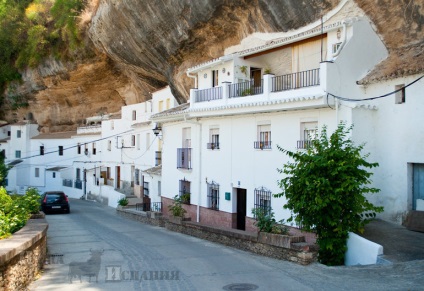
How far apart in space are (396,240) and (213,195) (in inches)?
359

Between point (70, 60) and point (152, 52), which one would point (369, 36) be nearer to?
point (152, 52)

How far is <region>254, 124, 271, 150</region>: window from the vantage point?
16.2 metres

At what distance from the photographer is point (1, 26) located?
139 feet

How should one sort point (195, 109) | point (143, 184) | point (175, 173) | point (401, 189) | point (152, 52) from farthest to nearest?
point (143, 184) → point (152, 52) → point (175, 173) → point (195, 109) → point (401, 189)

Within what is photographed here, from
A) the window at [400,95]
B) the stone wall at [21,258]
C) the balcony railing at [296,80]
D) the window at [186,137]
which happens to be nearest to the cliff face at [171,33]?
the window at [400,95]

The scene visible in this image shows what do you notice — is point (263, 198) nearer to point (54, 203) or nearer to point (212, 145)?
point (212, 145)

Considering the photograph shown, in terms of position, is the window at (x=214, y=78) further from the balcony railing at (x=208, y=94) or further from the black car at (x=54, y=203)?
the black car at (x=54, y=203)

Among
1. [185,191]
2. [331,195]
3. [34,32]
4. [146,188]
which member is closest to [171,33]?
[185,191]

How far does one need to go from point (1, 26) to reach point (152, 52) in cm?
2399

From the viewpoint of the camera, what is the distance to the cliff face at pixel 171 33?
48.3 ft

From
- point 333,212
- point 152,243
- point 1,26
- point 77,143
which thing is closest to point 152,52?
point 152,243

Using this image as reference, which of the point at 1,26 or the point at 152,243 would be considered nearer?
the point at 152,243

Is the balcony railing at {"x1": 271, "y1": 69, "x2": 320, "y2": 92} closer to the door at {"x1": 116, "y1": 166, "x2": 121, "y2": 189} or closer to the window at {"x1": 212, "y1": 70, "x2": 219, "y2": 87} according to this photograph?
the window at {"x1": 212, "y1": 70, "x2": 219, "y2": 87}

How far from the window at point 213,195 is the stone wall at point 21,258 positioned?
8813 mm
